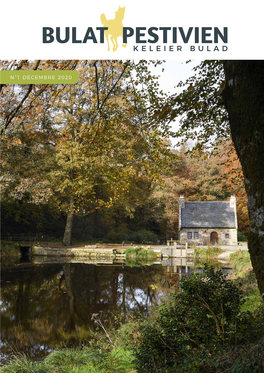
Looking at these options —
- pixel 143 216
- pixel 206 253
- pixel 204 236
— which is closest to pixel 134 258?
pixel 206 253

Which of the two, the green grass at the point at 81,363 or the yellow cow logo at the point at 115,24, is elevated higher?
the yellow cow logo at the point at 115,24

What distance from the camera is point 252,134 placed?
9.24ft

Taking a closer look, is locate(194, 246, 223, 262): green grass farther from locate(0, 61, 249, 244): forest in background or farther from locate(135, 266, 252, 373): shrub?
locate(135, 266, 252, 373): shrub

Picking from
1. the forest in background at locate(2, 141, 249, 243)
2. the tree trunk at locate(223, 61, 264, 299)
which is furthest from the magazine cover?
the forest in background at locate(2, 141, 249, 243)

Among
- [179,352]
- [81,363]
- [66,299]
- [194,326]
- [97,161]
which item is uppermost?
[97,161]

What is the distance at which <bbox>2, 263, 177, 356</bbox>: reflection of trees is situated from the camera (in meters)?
7.64

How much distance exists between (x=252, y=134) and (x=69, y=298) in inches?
382

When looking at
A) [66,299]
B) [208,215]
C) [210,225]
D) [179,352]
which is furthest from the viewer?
[208,215]

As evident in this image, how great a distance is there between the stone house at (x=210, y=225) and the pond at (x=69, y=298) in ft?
28.9

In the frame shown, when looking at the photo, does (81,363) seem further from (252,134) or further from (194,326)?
(252,134)

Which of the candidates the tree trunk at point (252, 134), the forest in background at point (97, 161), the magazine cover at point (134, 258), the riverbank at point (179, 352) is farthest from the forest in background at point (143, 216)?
the tree trunk at point (252, 134)

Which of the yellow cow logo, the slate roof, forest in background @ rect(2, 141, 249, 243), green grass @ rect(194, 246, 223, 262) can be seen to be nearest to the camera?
the yellow cow logo

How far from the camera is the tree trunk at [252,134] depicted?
275 centimetres

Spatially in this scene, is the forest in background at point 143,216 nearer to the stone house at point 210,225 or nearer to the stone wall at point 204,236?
the stone house at point 210,225
